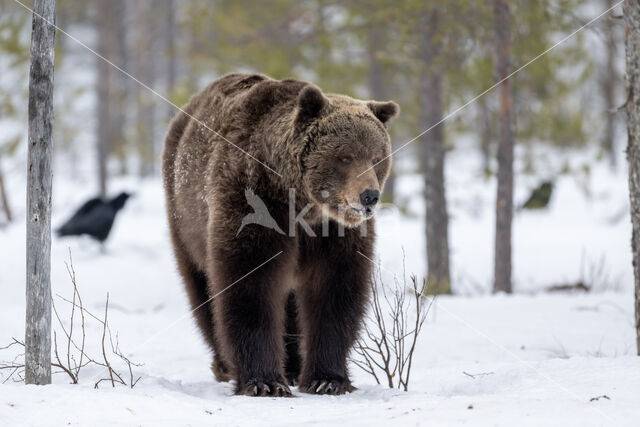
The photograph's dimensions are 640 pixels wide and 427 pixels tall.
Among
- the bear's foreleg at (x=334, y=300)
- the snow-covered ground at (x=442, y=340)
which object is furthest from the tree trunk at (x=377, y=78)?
the bear's foreleg at (x=334, y=300)

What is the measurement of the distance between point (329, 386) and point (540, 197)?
1207 cm

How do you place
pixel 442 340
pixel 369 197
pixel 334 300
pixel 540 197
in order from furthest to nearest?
pixel 540 197 → pixel 442 340 → pixel 334 300 → pixel 369 197

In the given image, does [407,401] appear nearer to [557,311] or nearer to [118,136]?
[557,311]

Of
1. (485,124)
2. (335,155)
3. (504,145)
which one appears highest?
(485,124)

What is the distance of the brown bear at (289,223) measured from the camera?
4.43 metres

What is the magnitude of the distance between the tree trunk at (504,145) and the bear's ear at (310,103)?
4.06 meters

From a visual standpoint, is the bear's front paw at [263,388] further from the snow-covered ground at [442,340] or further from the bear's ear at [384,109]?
the bear's ear at [384,109]

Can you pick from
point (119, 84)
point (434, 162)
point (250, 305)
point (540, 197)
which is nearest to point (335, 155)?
point (250, 305)

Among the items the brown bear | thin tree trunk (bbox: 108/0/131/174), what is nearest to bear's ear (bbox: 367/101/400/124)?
the brown bear

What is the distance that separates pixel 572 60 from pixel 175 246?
46.9 feet

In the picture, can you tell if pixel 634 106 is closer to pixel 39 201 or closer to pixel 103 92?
pixel 39 201

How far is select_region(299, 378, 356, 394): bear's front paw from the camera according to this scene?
458 centimetres

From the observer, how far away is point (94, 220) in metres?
11.0

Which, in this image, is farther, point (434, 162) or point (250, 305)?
point (434, 162)
